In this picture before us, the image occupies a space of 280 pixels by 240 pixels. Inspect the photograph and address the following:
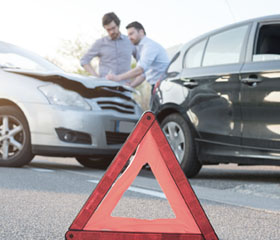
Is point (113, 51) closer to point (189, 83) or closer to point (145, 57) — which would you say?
point (145, 57)

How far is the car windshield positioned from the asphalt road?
163 cm

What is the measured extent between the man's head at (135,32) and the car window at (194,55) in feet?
5.86

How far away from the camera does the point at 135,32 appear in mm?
9445

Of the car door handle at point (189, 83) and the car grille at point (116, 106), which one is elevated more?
the car door handle at point (189, 83)

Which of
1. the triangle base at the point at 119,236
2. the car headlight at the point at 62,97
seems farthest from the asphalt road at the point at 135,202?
the car headlight at the point at 62,97

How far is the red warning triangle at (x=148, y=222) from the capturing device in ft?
11.0

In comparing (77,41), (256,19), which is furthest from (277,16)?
(77,41)

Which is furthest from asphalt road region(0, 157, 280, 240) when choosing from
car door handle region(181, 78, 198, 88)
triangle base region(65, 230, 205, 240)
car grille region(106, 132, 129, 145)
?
car door handle region(181, 78, 198, 88)

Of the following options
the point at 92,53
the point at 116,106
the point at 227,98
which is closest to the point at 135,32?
the point at 92,53

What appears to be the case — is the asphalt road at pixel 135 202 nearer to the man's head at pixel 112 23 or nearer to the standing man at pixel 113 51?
the standing man at pixel 113 51

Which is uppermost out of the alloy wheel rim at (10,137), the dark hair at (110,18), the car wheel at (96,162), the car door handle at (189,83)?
the dark hair at (110,18)

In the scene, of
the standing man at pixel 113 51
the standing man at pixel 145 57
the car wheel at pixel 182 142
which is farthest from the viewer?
the standing man at pixel 113 51

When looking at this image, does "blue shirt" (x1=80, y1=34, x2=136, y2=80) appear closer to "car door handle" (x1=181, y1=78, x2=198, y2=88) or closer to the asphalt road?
the asphalt road

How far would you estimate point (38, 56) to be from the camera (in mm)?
9930
